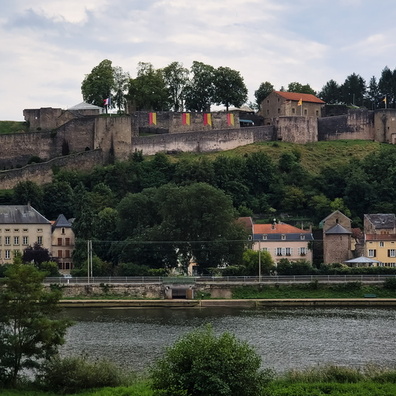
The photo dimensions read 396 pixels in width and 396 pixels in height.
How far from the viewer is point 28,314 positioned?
3578 cm

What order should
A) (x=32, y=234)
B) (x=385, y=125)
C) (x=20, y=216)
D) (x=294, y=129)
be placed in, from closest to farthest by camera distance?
1. (x=32, y=234)
2. (x=20, y=216)
3. (x=294, y=129)
4. (x=385, y=125)

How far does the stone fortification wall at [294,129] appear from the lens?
331 ft

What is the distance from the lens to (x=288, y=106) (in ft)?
344

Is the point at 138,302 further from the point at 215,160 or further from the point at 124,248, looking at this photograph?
the point at 215,160

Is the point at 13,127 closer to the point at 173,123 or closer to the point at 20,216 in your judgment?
the point at 173,123

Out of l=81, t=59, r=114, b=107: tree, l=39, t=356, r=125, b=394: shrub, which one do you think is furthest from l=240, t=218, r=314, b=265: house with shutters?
l=39, t=356, r=125, b=394: shrub

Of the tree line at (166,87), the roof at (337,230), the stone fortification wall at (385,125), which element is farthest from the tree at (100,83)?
the roof at (337,230)

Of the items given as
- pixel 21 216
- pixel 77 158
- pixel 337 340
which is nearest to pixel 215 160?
pixel 77 158

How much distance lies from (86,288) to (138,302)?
12.1ft

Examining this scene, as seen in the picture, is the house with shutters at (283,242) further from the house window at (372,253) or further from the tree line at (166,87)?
the tree line at (166,87)

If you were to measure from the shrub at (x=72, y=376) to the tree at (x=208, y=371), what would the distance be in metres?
2.55

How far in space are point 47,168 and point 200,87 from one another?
22.6m

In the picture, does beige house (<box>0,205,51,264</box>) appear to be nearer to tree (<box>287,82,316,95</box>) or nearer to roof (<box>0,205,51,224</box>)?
roof (<box>0,205,51,224</box>)

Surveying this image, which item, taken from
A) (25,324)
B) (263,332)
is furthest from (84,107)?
(25,324)
